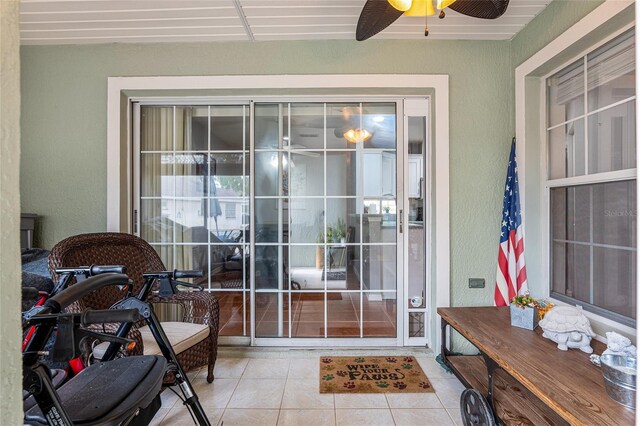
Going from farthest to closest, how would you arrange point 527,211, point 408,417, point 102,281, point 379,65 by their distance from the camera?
1. point 379,65
2. point 527,211
3. point 408,417
4. point 102,281

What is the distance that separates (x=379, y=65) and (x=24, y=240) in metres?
3.16

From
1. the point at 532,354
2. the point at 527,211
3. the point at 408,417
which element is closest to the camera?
the point at 532,354

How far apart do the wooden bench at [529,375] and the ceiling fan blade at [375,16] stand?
193 centimetres

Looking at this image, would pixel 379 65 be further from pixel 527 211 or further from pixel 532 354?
pixel 532 354

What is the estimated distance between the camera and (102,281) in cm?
100

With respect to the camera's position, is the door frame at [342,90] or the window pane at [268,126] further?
the window pane at [268,126]

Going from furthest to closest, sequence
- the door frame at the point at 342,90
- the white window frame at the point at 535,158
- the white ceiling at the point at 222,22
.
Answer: the door frame at the point at 342,90 < the white window frame at the point at 535,158 < the white ceiling at the point at 222,22

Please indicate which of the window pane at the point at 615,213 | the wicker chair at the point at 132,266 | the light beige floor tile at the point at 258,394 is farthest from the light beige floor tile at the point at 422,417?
the window pane at the point at 615,213

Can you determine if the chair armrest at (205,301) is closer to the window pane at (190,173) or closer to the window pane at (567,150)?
the window pane at (190,173)

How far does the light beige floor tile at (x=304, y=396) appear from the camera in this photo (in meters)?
1.96

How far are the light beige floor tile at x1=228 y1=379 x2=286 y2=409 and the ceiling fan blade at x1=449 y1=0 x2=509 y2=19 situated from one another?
2.63 m

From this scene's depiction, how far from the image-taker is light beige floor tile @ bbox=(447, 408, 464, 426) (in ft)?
5.97

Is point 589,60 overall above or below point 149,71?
below

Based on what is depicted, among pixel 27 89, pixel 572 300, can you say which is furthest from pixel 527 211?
pixel 27 89
